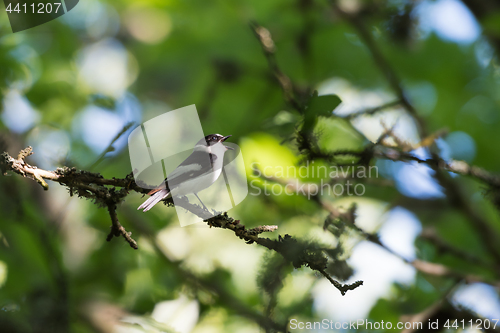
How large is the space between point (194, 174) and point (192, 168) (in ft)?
0.26

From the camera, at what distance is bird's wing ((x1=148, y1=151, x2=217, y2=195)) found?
231cm

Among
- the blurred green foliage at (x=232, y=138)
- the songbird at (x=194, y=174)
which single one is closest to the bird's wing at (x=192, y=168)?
the songbird at (x=194, y=174)

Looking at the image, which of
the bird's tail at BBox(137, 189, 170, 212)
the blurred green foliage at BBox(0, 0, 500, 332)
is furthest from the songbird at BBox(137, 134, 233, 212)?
the blurred green foliage at BBox(0, 0, 500, 332)

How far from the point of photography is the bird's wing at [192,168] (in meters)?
2.31

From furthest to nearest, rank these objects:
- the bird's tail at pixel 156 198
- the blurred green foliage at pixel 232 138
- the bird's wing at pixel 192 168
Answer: the blurred green foliage at pixel 232 138 < the bird's wing at pixel 192 168 < the bird's tail at pixel 156 198

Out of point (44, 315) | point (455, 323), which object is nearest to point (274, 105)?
point (455, 323)

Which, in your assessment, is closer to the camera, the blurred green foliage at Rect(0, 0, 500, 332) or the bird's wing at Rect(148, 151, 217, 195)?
the bird's wing at Rect(148, 151, 217, 195)

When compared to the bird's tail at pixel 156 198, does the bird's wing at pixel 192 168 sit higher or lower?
lower

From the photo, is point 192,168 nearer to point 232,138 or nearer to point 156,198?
point 156,198

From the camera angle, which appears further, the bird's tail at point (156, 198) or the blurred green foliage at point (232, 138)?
the blurred green foliage at point (232, 138)

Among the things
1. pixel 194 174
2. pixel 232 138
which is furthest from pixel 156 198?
pixel 232 138

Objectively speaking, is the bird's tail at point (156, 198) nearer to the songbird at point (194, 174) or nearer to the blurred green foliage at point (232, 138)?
the songbird at point (194, 174)

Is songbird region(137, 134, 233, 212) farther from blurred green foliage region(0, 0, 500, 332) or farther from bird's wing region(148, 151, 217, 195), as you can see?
blurred green foliage region(0, 0, 500, 332)

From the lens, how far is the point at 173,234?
5855 mm
